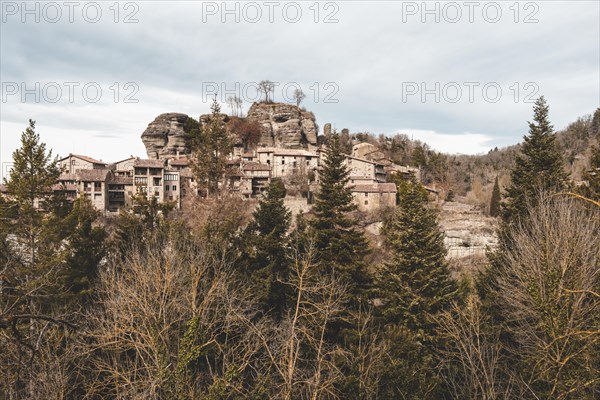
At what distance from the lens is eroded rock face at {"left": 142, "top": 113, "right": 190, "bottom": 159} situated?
71562mm

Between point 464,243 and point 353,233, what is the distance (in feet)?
78.1

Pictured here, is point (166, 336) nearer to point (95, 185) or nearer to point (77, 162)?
point (95, 185)

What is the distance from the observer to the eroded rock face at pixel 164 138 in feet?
235

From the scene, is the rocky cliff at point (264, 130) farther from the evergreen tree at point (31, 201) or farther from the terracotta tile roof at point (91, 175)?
the evergreen tree at point (31, 201)

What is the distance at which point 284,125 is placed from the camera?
77000 mm

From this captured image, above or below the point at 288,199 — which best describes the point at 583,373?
below

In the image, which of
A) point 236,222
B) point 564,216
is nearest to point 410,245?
point 564,216

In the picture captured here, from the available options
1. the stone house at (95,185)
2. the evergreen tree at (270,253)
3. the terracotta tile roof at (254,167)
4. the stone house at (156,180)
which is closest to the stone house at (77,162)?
the stone house at (95,185)

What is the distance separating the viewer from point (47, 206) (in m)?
19.5

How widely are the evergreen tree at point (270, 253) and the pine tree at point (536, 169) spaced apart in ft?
42.8

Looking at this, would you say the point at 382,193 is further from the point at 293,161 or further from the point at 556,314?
the point at 556,314

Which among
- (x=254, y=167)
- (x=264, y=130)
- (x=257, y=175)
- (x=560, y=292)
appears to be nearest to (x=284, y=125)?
(x=264, y=130)

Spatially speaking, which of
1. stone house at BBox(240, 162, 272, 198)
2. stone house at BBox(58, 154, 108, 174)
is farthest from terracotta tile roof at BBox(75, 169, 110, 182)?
stone house at BBox(240, 162, 272, 198)

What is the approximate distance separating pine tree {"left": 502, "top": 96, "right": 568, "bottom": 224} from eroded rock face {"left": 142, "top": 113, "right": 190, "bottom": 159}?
2511 inches
